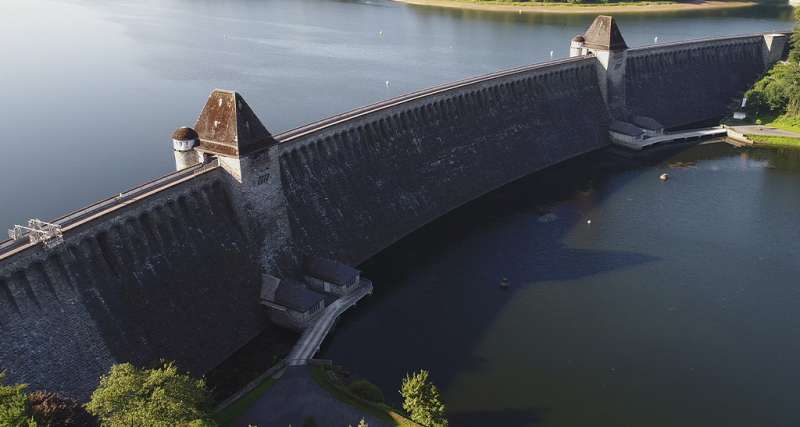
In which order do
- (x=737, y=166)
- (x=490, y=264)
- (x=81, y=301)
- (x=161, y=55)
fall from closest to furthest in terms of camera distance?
(x=81, y=301)
(x=490, y=264)
(x=737, y=166)
(x=161, y=55)

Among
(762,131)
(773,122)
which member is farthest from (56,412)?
(773,122)

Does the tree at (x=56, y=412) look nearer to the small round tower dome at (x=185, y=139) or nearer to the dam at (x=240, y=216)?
the dam at (x=240, y=216)

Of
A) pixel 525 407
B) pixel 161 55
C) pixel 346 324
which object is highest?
pixel 161 55

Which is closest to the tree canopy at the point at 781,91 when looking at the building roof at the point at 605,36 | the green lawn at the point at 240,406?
the building roof at the point at 605,36

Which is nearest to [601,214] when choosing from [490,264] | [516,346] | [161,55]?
[490,264]

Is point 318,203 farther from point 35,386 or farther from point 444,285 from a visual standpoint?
point 35,386

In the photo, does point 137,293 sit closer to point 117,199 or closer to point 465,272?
point 117,199

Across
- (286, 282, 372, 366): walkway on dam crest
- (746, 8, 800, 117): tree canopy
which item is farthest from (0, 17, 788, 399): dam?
(746, 8, 800, 117): tree canopy
